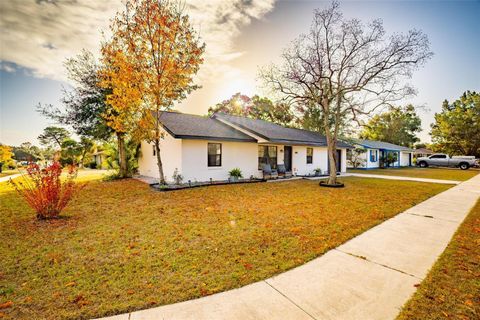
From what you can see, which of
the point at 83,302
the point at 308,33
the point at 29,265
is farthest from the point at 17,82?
the point at 308,33

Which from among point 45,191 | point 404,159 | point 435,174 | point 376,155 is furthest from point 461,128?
point 45,191

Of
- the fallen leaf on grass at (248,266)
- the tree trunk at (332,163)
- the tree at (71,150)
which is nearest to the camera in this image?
the fallen leaf on grass at (248,266)

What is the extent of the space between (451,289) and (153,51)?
11713 millimetres

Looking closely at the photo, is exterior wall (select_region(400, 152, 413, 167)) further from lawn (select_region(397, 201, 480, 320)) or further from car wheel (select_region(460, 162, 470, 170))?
lawn (select_region(397, 201, 480, 320))

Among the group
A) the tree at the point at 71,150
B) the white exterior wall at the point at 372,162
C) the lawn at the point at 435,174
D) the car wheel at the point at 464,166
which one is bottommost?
the lawn at the point at 435,174

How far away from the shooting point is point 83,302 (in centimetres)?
248

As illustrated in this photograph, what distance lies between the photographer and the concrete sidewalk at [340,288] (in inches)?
92.0

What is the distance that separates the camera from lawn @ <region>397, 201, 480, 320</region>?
2.35 m

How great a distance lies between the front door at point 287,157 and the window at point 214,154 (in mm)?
5763

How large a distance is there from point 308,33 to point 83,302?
47.8 ft

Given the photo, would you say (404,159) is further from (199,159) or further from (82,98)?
(82,98)

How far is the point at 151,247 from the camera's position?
4.04m

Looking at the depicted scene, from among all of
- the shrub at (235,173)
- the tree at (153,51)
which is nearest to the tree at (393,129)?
the shrub at (235,173)

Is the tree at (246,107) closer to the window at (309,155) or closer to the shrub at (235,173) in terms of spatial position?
the window at (309,155)
